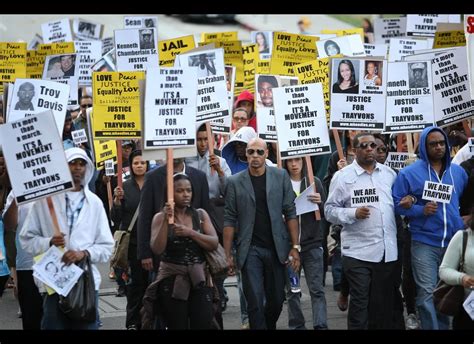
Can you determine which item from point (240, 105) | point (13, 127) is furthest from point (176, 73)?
point (240, 105)

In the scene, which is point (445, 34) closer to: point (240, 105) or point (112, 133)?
point (240, 105)

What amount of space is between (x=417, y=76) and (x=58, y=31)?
10.7 m

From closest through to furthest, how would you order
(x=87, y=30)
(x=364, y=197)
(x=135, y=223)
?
1. (x=364, y=197)
2. (x=135, y=223)
3. (x=87, y=30)

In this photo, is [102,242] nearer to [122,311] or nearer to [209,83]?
[122,311]

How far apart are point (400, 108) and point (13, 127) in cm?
482

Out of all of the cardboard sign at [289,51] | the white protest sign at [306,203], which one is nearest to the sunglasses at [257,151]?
the white protest sign at [306,203]

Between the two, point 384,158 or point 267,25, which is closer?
point 384,158

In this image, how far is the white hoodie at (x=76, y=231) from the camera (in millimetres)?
9352

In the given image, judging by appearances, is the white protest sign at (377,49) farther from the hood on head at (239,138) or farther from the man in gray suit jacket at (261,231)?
the man in gray suit jacket at (261,231)

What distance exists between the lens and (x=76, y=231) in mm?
9352

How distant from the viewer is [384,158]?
511 inches

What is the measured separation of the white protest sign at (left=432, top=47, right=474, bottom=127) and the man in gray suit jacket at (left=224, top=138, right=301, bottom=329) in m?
2.80

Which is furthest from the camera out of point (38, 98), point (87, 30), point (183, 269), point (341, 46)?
point (87, 30)

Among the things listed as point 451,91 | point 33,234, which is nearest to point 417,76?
point 451,91
